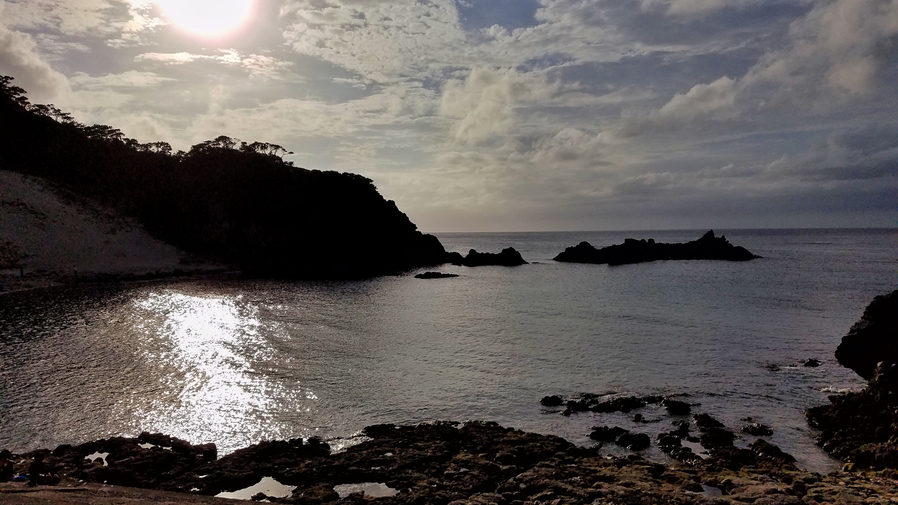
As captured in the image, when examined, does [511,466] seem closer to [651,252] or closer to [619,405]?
[619,405]

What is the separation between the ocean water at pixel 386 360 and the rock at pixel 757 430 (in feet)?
1.32

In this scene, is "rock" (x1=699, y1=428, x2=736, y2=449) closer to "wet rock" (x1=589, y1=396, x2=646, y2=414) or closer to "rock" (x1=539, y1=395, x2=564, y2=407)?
"wet rock" (x1=589, y1=396, x2=646, y2=414)

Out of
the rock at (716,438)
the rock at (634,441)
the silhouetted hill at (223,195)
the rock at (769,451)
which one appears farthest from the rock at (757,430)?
the silhouetted hill at (223,195)

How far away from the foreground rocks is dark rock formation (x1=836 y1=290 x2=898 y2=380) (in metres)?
13.9

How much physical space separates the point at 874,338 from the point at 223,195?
346ft

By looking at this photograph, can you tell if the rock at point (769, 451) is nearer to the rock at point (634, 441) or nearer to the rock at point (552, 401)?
the rock at point (634, 441)

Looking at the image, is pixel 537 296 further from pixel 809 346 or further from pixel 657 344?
pixel 809 346

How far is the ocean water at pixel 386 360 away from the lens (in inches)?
806

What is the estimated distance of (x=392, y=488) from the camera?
14.9 meters

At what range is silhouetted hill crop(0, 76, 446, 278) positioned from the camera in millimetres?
93312

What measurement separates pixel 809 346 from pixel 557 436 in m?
25.1

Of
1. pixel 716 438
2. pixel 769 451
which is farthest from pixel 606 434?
pixel 769 451

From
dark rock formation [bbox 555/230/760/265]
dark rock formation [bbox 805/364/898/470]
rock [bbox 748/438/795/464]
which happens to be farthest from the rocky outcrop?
dark rock formation [bbox 555/230/760/265]

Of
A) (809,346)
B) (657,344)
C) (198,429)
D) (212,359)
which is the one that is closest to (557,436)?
(198,429)
